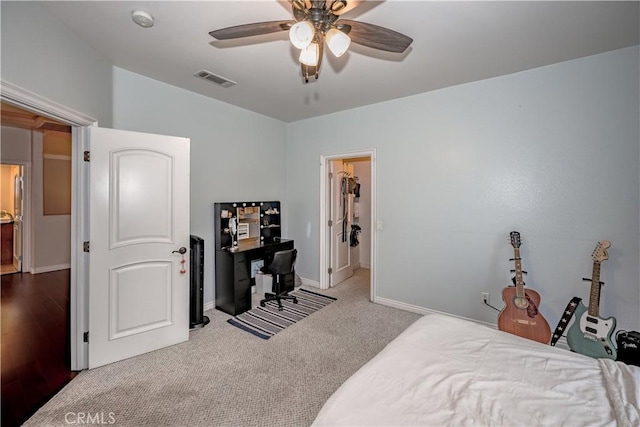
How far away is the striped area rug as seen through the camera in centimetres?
309

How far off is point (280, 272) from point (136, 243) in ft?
5.47

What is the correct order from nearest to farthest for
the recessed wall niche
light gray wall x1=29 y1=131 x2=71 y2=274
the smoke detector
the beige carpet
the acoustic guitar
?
the beige carpet, the smoke detector, the acoustic guitar, light gray wall x1=29 y1=131 x2=71 y2=274, the recessed wall niche

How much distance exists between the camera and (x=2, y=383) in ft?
6.91

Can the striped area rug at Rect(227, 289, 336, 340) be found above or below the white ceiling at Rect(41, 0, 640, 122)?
below

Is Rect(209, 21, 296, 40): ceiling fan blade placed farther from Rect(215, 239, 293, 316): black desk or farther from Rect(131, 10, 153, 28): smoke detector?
Rect(215, 239, 293, 316): black desk

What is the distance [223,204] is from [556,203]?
372 centimetres

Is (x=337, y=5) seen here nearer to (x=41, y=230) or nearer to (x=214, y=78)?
(x=214, y=78)

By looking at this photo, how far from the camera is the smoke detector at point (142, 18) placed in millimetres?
1944

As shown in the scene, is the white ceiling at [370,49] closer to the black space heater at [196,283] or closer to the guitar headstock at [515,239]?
the guitar headstock at [515,239]

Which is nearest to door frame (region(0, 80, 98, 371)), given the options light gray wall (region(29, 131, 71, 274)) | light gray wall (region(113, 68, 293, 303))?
light gray wall (region(113, 68, 293, 303))

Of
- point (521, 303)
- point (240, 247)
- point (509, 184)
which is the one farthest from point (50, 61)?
point (521, 303)

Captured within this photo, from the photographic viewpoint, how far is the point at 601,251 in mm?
2354

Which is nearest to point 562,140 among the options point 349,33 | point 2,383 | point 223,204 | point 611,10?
point 611,10

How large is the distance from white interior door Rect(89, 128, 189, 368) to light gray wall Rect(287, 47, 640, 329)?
2.45m
